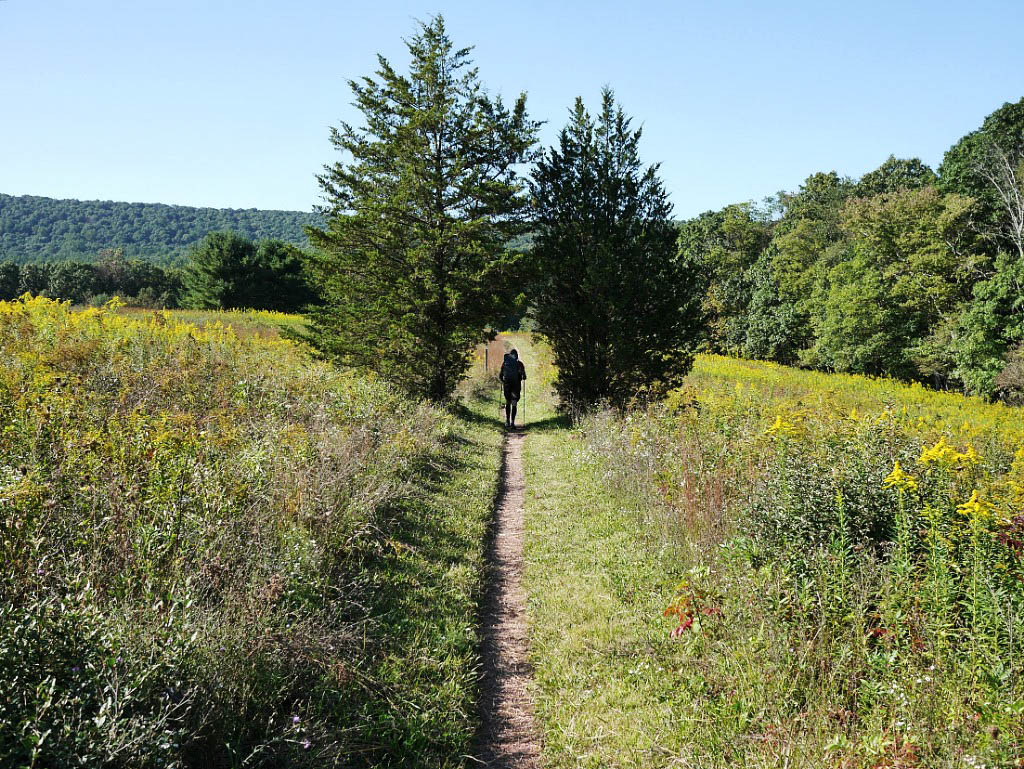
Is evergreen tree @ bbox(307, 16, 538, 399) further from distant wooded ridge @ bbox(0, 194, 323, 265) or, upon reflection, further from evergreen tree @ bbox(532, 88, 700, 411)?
distant wooded ridge @ bbox(0, 194, 323, 265)

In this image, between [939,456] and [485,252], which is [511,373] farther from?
[939,456]

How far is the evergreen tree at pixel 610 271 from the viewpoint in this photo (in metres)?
13.2

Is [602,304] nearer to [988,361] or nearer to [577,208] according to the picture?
[577,208]

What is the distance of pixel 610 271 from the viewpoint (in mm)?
12953

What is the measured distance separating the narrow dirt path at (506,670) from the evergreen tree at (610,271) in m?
7.37

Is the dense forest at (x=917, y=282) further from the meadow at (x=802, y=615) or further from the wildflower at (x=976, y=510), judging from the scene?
the wildflower at (x=976, y=510)

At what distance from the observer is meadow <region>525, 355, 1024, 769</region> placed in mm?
2865

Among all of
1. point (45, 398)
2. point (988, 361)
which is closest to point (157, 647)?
point (45, 398)

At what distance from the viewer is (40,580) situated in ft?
9.24

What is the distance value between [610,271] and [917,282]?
30.8m

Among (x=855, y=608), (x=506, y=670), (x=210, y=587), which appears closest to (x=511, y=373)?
(x=506, y=670)

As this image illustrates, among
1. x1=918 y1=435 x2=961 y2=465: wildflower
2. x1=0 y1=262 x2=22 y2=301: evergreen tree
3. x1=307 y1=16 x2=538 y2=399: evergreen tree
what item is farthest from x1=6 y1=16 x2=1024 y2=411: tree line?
x1=0 y1=262 x2=22 y2=301: evergreen tree

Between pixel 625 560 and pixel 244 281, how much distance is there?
2106 inches

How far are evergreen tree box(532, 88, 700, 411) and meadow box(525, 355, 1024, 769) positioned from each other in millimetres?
7154
